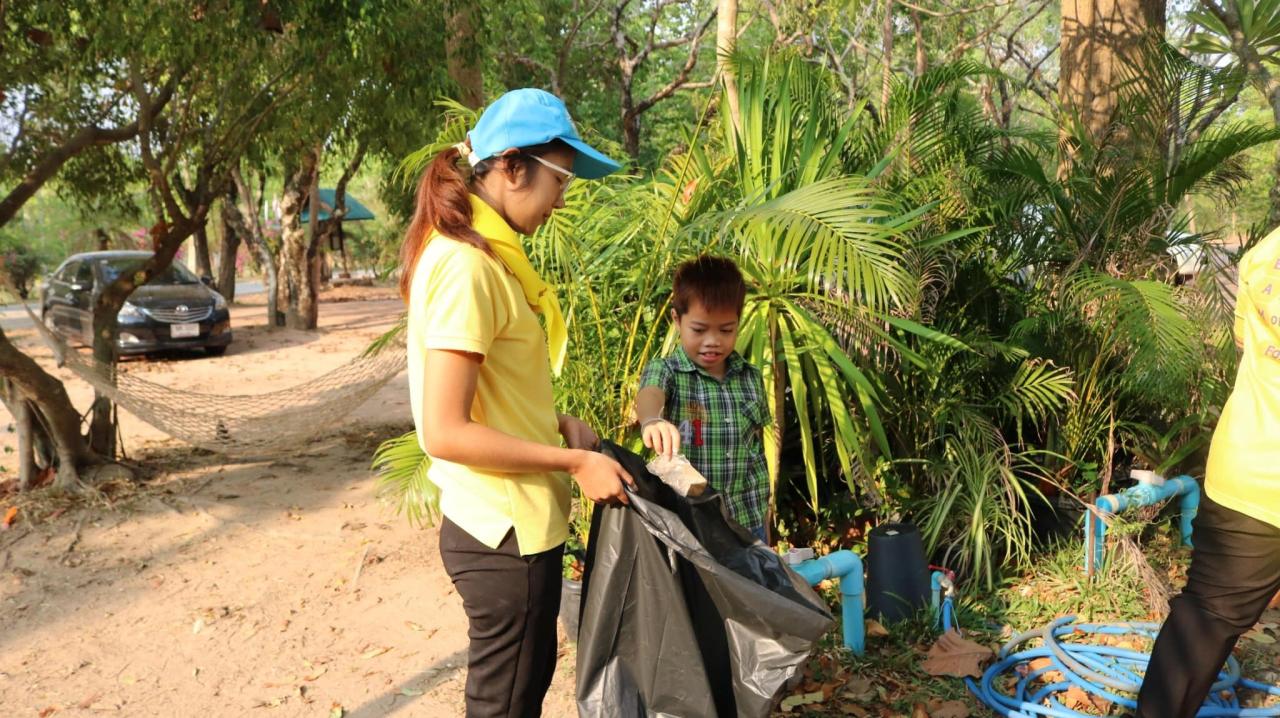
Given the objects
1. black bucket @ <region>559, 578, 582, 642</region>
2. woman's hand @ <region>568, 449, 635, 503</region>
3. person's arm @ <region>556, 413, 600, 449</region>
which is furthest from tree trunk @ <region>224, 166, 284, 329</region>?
woman's hand @ <region>568, 449, 635, 503</region>

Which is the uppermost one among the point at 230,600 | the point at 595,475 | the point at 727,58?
the point at 727,58

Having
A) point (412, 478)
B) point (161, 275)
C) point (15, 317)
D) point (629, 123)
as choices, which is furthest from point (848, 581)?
point (15, 317)

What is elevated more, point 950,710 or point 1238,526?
point 1238,526

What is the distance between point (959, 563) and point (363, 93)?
5.30 meters

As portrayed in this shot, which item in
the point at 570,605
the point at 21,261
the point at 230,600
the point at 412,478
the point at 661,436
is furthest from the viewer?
the point at 21,261

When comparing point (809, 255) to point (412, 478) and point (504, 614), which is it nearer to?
point (412, 478)

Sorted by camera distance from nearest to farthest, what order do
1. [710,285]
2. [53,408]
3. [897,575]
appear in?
[710,285] → [897,575] → [53,408]

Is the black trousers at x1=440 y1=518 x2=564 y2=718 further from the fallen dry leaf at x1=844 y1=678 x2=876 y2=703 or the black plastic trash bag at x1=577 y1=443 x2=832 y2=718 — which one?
the fallen dry leaf at x1=844 y1=678 x2=876 y2=703

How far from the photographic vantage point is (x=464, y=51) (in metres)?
6.24

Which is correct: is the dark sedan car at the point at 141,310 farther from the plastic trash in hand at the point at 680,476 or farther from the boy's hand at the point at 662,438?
the plastic trash in hand at the point at 680,476

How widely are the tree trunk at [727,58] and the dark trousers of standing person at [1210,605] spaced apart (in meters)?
2.54

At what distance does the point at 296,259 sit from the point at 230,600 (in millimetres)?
11666

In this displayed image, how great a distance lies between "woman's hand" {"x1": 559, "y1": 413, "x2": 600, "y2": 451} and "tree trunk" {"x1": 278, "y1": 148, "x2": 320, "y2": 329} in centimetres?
1135

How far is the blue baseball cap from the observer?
1667 mm
